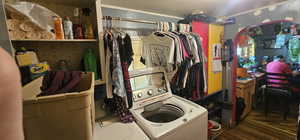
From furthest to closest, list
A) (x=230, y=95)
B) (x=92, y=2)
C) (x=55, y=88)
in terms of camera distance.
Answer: (x=230, y=95) < (x=92, y=2) < (x=55, y=88)

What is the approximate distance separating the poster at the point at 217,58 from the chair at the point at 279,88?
58.4 inches

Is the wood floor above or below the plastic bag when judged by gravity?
below

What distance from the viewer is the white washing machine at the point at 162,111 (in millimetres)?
1037

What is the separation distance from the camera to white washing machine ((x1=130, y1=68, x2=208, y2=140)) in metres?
1.04

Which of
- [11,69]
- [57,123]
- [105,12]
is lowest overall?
[57,123]

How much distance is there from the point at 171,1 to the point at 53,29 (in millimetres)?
1305

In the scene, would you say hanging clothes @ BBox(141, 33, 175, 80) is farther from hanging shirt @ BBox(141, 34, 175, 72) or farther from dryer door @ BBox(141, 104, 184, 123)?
dryer door @ BBox(141, 104, 184, 123)

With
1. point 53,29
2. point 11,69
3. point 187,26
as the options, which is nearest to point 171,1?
point 187,26

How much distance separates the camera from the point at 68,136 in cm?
57

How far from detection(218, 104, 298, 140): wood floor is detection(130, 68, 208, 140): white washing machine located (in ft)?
4.54

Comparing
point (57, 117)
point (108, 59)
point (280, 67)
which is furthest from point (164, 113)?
point (280, 67)

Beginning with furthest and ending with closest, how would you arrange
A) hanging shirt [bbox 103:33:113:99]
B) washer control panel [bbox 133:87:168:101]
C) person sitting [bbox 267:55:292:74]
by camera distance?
person sitting [bbox 267:55:292:74] → washer control panel [bbox 133:87:168:101] → hanging shirt [bbox 103:33:113:99]

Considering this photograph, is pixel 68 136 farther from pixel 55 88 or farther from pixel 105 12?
pixel 105 12

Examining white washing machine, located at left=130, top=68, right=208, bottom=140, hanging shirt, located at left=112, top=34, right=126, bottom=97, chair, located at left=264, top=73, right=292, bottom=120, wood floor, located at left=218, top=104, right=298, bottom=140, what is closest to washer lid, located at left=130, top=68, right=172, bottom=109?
white washing machine, located at left=130, top=68, right=208, bottom=140
